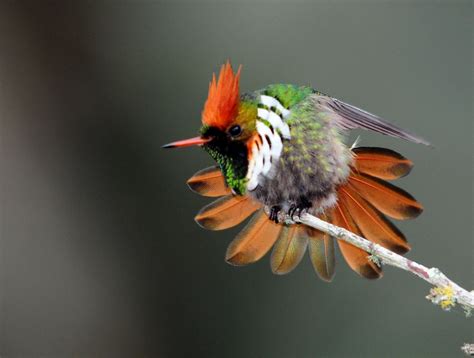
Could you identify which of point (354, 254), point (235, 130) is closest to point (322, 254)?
point (354, 254)

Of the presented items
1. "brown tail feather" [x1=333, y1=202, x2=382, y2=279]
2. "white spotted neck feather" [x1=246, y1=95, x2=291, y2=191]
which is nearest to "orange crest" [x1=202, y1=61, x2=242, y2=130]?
"white spotted neck feather" [x1=246, y1=95, x2=291, y2=191]

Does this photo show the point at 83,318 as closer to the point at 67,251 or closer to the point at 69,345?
the point at 69,345

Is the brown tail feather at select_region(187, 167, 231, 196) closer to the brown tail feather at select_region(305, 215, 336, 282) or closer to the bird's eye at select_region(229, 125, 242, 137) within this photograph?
the bird's eye at select_region(229, 125, 242, 137)

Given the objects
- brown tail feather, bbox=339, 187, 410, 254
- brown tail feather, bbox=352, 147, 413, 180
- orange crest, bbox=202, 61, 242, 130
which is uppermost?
brown tail feather, bbox=352, 147, 413, 180

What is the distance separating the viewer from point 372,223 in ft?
7.91

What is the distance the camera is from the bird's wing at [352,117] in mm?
2066

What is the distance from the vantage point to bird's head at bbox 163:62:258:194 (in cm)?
207

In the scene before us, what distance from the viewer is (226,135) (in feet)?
7.09

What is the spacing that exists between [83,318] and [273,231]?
1.86 metres

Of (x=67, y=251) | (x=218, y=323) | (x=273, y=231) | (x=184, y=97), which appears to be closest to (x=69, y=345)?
(x=67, y=251)

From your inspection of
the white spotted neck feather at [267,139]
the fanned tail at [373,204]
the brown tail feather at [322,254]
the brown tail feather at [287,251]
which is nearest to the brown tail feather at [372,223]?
the fanned tail at [373,204]

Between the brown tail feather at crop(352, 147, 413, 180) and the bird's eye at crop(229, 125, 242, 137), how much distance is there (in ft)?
1.55

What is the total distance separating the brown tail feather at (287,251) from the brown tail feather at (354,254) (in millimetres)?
157

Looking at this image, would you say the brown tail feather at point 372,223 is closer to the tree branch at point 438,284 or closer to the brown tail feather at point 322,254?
the brown tail feather at point 322,254
